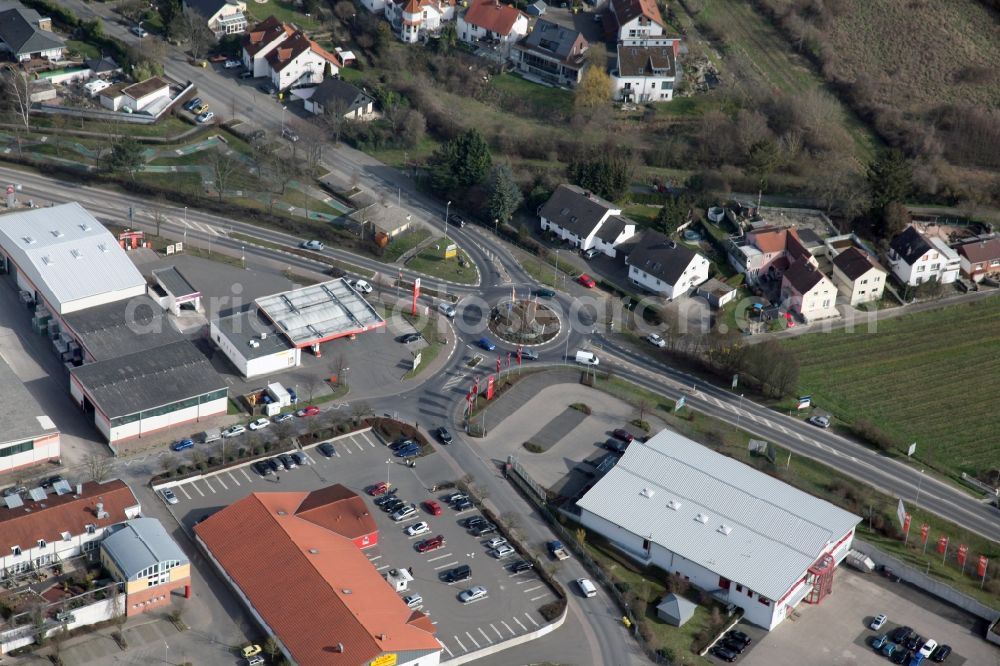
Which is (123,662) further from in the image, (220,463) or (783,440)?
(783,440)

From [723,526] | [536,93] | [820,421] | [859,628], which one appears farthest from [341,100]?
[859,628]

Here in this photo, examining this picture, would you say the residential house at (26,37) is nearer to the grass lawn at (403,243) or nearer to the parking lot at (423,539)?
the grass lawn at (403,243)

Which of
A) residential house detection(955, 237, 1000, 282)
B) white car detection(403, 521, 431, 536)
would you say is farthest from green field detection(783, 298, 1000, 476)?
white car detection(403, 521, 431, 536)

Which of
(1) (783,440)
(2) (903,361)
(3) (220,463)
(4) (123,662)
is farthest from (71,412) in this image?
(2) (903,361)

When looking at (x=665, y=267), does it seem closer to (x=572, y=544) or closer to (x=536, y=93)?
(x=536, y=93)

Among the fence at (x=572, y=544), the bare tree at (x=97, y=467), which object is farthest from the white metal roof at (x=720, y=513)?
the bare tree at (x=97, y=467)

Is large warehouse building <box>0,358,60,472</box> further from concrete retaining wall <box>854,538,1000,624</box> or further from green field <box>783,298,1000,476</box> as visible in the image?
green field <box>783,298,1000,476</box>
